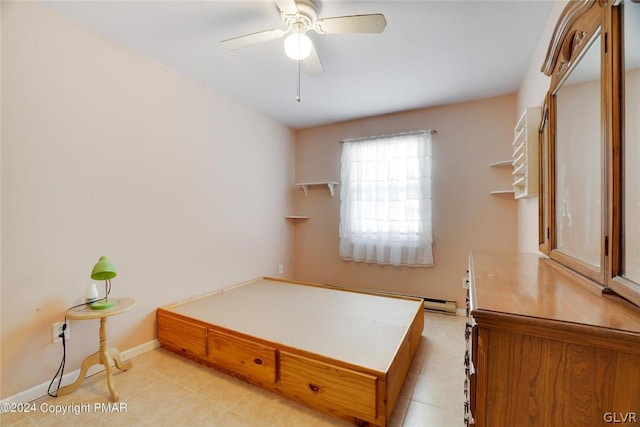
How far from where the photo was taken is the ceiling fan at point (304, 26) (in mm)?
1467

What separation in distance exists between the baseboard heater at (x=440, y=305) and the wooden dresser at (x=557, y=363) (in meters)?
2.52

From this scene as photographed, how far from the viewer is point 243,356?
180 centimetres

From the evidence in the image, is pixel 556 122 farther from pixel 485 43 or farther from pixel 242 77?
pixel 242 77

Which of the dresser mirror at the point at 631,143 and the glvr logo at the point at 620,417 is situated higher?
the dresser mirror at the point at 631,143

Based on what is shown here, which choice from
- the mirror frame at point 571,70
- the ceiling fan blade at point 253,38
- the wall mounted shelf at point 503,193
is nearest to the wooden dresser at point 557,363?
the mirror frame at point 571,70

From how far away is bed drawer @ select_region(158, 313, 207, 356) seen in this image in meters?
2.01

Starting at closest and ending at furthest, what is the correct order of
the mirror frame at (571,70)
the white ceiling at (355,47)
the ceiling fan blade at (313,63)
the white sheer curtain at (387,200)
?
the mirror frame at (571,70) → the white ceiling at (355,47) → the ceiling fan blade at (313,63) → the white sheer curtain at (387,200)

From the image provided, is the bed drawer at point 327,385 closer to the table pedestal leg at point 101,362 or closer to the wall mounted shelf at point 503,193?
the table pedestal leg at point 101,362

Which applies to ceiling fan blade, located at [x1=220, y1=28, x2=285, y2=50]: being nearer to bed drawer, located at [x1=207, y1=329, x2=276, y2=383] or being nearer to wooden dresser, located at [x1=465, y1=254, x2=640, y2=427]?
wooden dresser, located at [x1=465, y1=254, x2=640, y2=427]

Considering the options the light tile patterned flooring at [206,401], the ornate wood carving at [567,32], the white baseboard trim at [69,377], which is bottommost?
the light tile patterned flooring at [206,401]

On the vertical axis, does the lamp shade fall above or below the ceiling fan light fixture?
below

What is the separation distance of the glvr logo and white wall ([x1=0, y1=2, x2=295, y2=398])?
2656 millimetres

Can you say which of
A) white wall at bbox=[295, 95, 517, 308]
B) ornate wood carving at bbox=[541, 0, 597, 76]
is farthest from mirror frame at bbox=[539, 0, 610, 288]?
white wall at bbox=[295, 95, 517, 308]

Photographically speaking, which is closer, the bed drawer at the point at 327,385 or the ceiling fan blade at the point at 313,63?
the bed drawer at the point at 327,385
